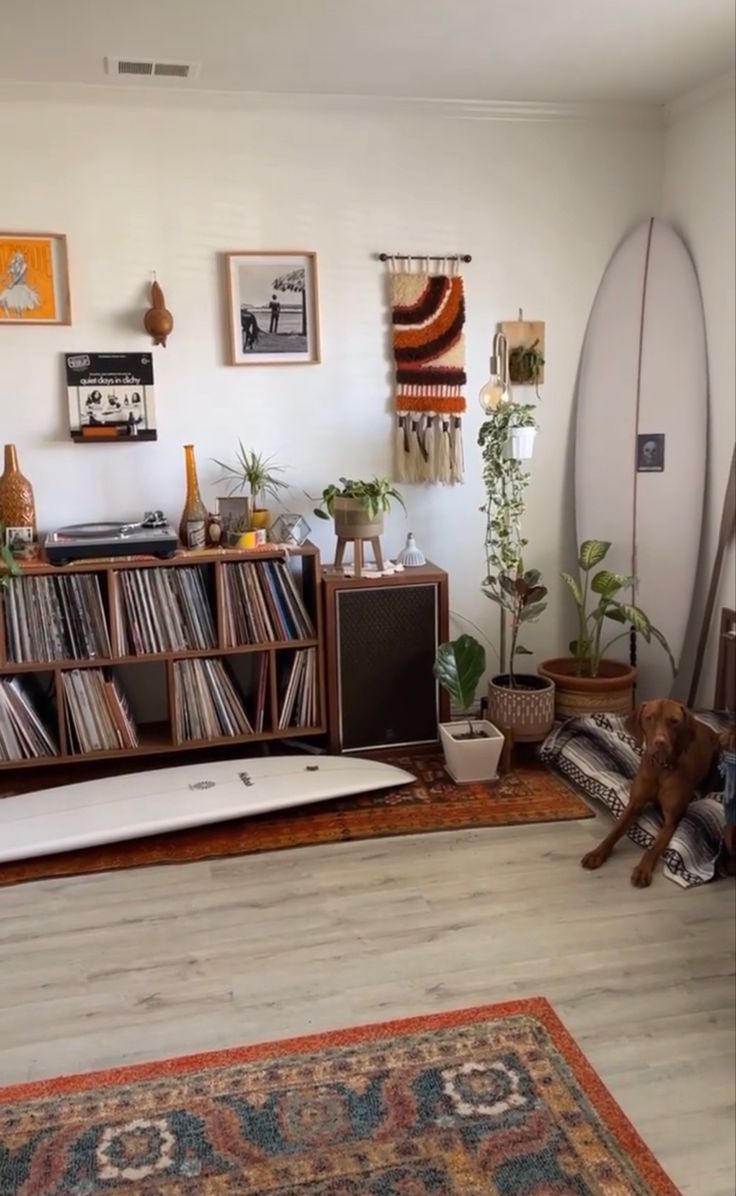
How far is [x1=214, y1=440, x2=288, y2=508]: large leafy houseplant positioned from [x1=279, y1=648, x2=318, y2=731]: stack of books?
1.99ft

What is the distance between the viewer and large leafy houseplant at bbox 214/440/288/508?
3.47 metres

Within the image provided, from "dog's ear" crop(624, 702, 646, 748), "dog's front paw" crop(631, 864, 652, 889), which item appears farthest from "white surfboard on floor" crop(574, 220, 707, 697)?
"dog's front paw" crop(631, 864, 652, 889)

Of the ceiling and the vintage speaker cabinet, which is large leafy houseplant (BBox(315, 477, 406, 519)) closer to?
the vintage speaker cabinet

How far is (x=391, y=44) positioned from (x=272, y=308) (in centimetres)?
93

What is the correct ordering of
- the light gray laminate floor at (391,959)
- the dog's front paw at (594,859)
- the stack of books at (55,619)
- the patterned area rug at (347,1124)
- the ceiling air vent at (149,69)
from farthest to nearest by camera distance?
the stack of books at (55,619) < the ceiling air vent at (149,69) < the dog's front paw at (594,859) < the light gray laminate floor at (391,959) < the patterned area rug at (347,1124)

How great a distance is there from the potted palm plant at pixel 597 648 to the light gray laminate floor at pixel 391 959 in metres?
0.74

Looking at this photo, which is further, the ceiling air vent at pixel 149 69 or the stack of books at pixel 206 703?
the stack of books at pixel 206 703

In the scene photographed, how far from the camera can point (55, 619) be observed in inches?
122

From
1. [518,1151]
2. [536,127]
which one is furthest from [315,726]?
[536,127]

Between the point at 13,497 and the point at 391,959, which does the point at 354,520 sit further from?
the point at 391,959

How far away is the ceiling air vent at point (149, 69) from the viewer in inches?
116

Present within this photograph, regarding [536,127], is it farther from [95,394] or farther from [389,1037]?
Result: [389,1037]

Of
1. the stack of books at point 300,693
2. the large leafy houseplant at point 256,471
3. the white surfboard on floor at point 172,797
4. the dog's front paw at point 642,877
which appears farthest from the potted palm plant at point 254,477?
the dog's front paw at point 642,877

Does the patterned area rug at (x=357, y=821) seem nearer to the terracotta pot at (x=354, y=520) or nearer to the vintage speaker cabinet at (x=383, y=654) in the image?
the vintage speaker cabinet at (x=383, y=654)
